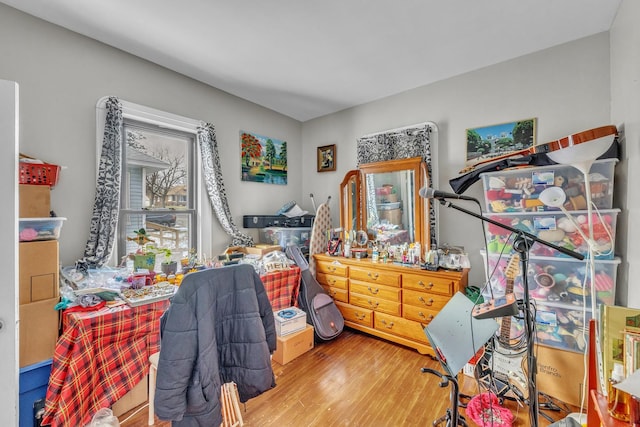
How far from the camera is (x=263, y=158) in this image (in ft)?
11.0

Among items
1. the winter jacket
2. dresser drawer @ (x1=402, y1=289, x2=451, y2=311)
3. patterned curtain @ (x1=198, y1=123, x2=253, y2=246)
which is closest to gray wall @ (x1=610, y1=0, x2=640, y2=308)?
dresser drawer @ (x1=402, y1=289, x2=451, y2=311)

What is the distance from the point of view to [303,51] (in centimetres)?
220

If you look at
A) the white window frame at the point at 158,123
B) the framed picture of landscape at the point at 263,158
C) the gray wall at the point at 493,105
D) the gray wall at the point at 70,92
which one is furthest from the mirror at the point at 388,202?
the gray wall at the point at 70,92

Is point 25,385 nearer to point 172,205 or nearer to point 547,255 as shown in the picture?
point 172,205

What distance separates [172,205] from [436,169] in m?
2.67

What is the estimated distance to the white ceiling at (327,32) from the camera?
1721mm

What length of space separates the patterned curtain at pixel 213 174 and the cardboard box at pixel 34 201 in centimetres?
129

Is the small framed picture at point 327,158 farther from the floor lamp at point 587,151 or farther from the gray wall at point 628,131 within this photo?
the gray wall at point 628,131

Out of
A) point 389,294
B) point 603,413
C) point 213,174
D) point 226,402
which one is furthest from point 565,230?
point 213,174

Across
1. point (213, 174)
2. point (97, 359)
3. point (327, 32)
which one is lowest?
point (97, 359)

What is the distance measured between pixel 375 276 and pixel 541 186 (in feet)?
4.89

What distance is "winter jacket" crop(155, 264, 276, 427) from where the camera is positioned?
118cm

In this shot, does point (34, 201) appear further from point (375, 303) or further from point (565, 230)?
point (565, 230)

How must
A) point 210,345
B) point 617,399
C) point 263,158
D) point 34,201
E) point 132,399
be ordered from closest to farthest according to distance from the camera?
1. point 617,399
2. point 210,345
3. point 34,201
4. point 132,399
5. point 263,158
